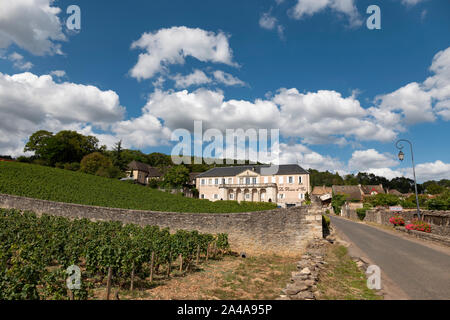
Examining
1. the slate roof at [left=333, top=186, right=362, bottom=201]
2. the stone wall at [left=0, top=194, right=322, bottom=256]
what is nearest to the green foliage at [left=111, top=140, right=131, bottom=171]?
the stone wall at [left=0, top=194, right=322, bottom=256]

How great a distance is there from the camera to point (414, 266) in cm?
948

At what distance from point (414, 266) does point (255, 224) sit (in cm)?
850

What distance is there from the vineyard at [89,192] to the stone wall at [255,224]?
34.7 feet

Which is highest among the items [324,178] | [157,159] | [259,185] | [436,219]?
[157,159]

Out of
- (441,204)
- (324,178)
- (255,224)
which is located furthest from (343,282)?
(324,178)

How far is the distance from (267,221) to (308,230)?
2578 millimetres

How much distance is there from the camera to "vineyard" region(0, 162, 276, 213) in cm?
2883

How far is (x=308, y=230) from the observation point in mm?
14344

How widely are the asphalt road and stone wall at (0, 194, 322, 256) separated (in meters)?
3.22

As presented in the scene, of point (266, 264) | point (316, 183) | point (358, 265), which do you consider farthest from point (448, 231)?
point (316, 183)

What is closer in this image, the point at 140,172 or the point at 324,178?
the point at 140,172

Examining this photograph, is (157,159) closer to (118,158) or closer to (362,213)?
(118,158)

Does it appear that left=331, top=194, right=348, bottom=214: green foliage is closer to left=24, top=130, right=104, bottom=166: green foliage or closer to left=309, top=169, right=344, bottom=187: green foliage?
left=309, top=169, right=344, bottom=187: green foliage
